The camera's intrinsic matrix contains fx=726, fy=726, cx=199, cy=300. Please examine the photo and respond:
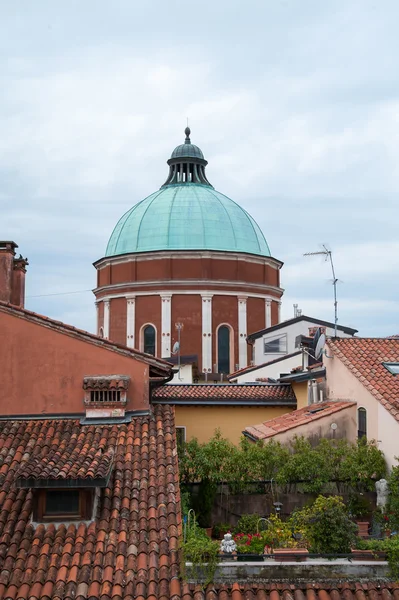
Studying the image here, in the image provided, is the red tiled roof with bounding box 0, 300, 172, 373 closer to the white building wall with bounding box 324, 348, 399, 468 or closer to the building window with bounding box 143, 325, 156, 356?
the white building wall with bounding box 324, 348, 399, 468

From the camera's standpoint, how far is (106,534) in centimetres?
998

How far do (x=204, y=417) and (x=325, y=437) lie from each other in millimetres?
6485

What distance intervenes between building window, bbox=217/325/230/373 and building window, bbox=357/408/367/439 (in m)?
23.1

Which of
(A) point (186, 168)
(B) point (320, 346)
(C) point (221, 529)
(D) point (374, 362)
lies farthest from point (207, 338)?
(C) point (221, 529)

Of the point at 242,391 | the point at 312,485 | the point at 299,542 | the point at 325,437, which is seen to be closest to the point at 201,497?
the point at 312,485

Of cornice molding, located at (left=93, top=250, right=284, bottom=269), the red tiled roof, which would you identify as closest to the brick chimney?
the red tiled roof

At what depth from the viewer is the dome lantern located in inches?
1821

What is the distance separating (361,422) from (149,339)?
79.5 feet

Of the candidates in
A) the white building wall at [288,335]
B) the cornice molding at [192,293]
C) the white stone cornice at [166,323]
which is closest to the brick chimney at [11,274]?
the white building wall at [288,335]

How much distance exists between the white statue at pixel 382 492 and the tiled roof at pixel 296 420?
292 cm

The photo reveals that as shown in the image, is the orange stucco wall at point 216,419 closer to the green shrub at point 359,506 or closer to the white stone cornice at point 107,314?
the green shrub at point 359,506

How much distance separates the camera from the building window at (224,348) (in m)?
39.8

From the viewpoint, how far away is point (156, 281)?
131ft

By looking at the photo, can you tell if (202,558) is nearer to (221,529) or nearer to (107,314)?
(221,529)
